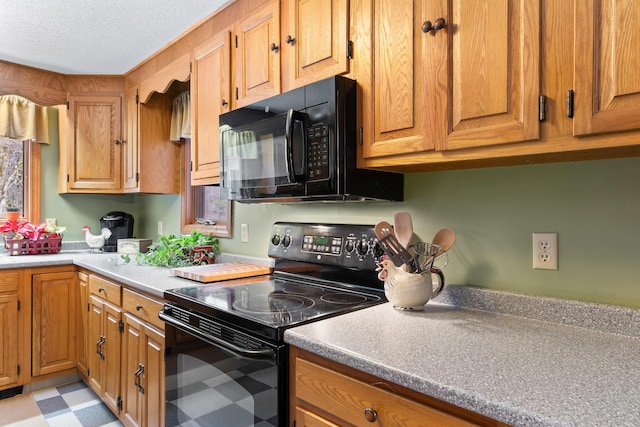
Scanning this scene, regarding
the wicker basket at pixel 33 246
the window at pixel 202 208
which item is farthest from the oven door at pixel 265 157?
the wicker basket at pixel 33 246

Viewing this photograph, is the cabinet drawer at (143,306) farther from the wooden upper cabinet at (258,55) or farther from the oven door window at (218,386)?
the wooden upper cabinet at (258,55)

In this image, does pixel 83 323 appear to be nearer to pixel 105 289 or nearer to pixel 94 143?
pixel 105 289

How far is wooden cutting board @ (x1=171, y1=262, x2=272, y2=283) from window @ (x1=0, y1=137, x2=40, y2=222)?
190 cm

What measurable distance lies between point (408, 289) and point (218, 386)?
74cm

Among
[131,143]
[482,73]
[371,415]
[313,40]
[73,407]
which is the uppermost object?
[313,40]

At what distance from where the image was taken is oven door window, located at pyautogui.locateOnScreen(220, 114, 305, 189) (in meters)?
1.51

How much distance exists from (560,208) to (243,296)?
3.70ft

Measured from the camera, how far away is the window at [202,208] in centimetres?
271

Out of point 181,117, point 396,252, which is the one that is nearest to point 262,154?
point 396,252

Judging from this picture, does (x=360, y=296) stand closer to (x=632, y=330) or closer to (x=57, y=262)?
(x=632, y=330)

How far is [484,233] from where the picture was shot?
139 cm

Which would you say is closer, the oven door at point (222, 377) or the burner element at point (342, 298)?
the oven door at point (222, 377)

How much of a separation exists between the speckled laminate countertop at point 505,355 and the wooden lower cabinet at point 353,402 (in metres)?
0.05

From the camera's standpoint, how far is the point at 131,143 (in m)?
3.04
